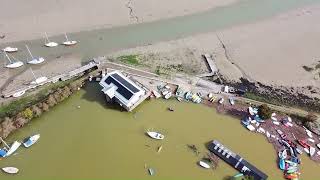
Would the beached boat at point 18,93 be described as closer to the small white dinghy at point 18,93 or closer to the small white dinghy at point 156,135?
the small white dinghy at point 18,93

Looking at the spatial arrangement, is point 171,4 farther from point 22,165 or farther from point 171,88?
point 22,165

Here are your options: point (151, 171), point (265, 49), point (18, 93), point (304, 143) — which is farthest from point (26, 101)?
point (265, 49)

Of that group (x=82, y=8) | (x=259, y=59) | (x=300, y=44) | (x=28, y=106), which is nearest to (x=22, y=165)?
(x=28, y=106)

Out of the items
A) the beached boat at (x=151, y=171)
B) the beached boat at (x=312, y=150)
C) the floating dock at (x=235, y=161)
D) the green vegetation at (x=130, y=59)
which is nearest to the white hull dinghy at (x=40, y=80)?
the green vegetation at (x=130, y=59)

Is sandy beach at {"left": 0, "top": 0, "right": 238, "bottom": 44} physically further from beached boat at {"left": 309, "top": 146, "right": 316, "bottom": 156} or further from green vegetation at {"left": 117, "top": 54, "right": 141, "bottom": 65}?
beached boat at {"left": 309, "top": 146, "right": 316, "bottom": 156}

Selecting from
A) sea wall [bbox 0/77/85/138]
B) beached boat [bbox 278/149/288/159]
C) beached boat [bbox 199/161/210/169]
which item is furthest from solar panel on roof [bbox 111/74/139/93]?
beached boat [bbox 278/149/288/159]
